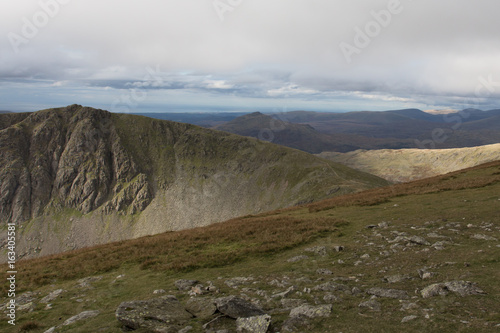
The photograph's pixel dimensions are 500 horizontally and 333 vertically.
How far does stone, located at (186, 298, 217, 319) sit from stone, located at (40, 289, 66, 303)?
977 cm

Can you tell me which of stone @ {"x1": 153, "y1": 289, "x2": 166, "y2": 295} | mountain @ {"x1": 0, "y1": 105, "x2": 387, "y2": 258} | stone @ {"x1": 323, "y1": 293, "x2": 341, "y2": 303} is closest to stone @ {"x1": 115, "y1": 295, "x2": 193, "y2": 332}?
stone @ {"x1": 153, "y1": 289, "x2": 166, "y2": 295}

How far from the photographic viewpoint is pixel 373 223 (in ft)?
88.0

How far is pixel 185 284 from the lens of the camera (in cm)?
1652

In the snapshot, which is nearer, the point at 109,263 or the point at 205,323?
the point at 205,323

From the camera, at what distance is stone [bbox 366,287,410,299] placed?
12016mm

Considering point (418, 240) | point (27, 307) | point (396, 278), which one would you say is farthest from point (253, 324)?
point (418, 240)

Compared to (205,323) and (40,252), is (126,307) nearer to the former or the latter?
(205,323)

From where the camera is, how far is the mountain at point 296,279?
10.7 metres

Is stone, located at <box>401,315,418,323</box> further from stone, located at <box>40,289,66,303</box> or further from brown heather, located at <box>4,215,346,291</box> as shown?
stone, located at <box>40,289,66,303</box>

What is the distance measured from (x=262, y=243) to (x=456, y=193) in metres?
25.9

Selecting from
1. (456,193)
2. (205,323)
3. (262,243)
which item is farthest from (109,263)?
(456,193)

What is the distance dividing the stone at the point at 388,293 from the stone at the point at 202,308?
7.31 metres

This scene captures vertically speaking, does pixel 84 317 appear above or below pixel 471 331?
below

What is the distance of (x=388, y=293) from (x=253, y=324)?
6472 mm
